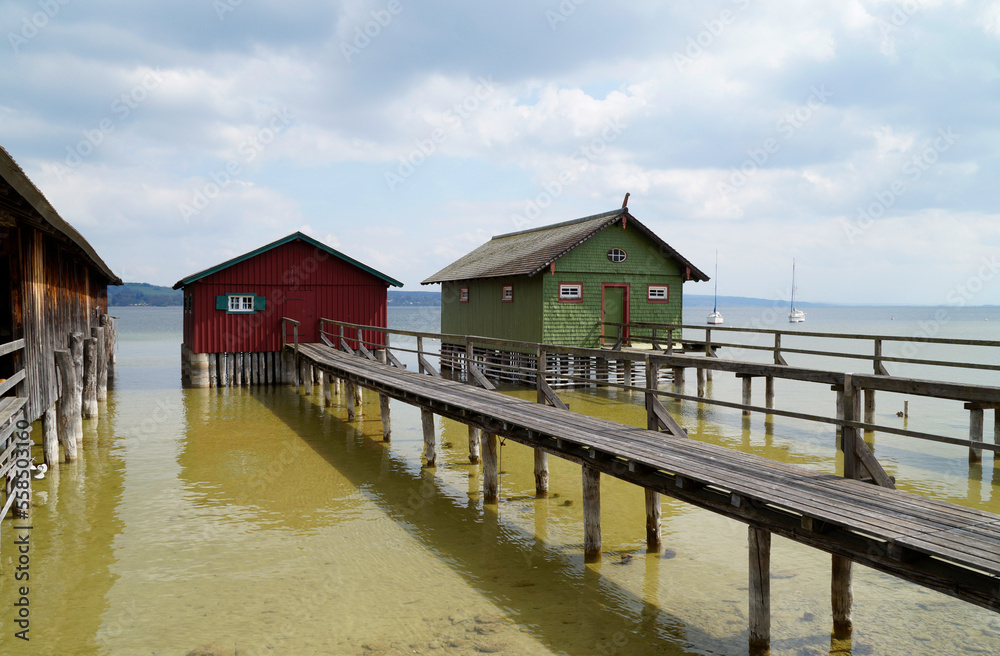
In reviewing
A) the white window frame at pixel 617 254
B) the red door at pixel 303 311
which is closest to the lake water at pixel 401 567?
the red door at pixel 303 311

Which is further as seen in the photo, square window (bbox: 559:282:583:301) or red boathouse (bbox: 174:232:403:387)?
square window (bbox: 559:282:583:301)

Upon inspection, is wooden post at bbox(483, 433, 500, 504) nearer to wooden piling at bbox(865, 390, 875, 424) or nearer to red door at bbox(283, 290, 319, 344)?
wooden piling at bbox(865, 390, 875, 424)

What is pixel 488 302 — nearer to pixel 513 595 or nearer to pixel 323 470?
pixel 323 470

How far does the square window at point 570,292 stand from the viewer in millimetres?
23797

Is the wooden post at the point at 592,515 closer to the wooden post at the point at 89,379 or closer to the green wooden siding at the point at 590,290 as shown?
the wooden post at the point at 89,379

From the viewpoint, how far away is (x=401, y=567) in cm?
798

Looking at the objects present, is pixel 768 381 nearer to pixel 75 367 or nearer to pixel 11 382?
pixel 75 367

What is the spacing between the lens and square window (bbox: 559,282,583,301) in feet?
78.1

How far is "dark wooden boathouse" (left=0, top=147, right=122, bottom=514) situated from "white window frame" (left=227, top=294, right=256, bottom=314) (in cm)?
804

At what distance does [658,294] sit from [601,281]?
2349 millimetres

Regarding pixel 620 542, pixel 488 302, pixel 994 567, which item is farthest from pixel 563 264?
pixel 994 567

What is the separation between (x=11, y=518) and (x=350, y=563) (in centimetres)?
500

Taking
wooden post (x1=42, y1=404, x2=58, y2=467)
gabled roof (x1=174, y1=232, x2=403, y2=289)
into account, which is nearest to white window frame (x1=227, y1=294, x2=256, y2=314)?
gabled roof (x1=174, y1=232, x2=403, y2=289)

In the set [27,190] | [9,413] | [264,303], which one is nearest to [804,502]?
[27,190]
